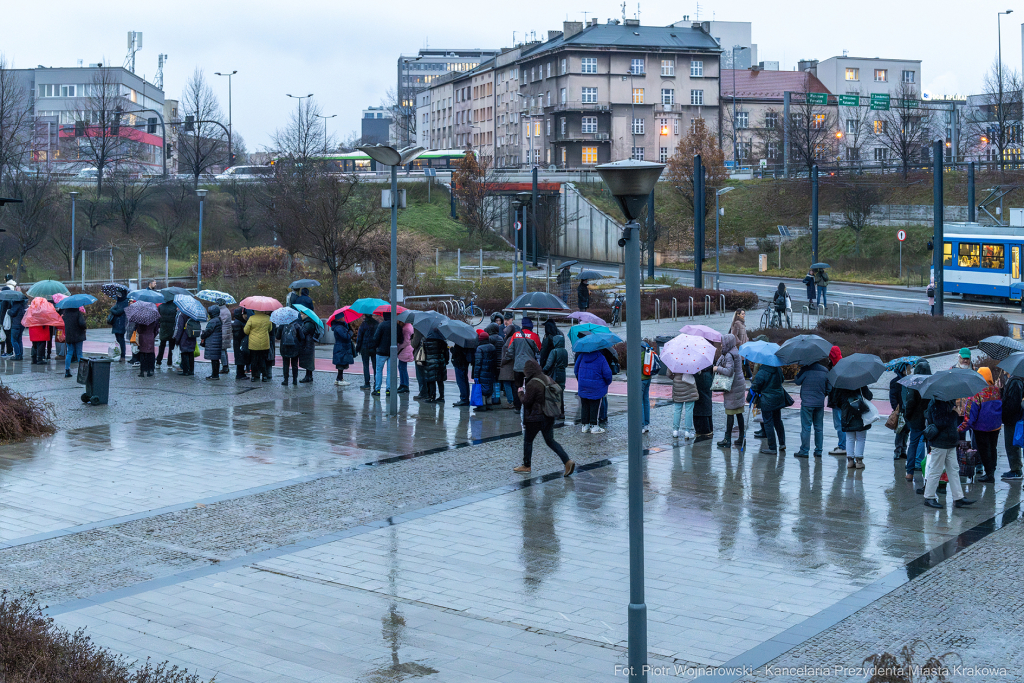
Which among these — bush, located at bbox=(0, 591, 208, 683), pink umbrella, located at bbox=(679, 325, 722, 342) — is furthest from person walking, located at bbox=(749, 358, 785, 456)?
bush, located at bbox=(0, 591, 208, 683)

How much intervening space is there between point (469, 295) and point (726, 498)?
27098mm

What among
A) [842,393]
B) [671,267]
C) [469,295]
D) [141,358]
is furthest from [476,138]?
[842,393]

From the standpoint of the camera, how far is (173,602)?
8.59 meters

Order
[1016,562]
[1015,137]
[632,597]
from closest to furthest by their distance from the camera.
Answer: [632,597], [1016,562], [1015,137]

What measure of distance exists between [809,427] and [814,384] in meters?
0.64

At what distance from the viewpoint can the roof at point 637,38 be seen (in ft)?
316

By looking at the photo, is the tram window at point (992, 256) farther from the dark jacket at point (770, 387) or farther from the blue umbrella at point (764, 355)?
the blue umbrella at point (764, 355)

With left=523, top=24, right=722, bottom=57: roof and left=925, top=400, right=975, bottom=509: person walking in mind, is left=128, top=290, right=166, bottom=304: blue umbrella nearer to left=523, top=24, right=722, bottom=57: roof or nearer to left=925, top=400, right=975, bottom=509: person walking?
left=925, top=400, right=975, bottom=509: person walking

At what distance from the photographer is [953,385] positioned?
36.6 feet

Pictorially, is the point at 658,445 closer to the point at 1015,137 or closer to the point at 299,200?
the point at 299,200

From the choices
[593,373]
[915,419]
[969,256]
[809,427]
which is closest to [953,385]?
[915,419]

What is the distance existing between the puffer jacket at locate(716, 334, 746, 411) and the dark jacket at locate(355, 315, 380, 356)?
7269 millimetres

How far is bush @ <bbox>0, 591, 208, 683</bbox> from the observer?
19.8 ft

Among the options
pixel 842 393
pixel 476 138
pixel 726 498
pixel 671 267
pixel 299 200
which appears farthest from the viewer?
pixel 476 138
